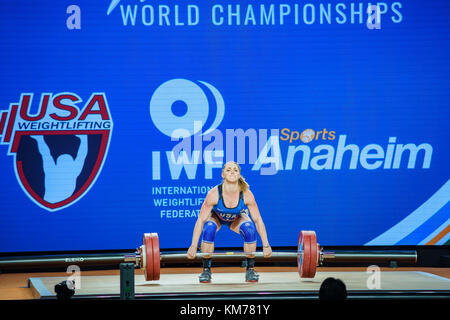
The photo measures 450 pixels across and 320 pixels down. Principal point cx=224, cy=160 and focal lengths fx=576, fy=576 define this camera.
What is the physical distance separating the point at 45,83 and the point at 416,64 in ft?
12.3

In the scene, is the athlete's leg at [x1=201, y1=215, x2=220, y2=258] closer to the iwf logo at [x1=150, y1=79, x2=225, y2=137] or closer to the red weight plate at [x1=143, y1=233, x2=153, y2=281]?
A: the red weight plate at [x1=143, y1=233, x2=153, y2=281]

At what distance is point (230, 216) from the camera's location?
4766 mm

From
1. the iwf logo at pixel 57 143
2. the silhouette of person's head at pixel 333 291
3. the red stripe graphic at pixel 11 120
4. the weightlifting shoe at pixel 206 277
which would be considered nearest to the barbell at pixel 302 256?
the weightlifting shoe at pixel 206 277

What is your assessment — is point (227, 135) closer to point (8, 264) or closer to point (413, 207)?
point (413, 207)

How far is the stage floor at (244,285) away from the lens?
405 cm

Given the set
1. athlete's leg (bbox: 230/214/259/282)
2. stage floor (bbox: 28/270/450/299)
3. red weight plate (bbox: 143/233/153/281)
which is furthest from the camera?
athlete's leg (bbox: 230/214/259/282)

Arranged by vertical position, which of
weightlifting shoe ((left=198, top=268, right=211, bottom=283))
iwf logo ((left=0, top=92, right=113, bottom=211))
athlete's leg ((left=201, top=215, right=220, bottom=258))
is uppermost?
iwf logo ((left=0, top=92, right=113, bottom=211))

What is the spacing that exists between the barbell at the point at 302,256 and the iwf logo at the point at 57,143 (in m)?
1.60

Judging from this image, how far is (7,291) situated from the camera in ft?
16.0

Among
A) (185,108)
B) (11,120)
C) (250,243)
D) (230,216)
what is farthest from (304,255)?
(11,120)

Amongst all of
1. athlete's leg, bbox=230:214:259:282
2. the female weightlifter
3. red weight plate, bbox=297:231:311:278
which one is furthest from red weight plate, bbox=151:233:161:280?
red weight plate, bbox=297:231:311:278

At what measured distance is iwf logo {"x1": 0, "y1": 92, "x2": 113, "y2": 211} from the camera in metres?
5.71
